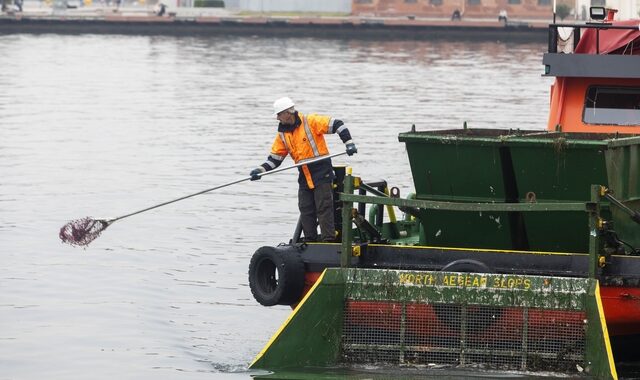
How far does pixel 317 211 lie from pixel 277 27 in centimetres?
7840

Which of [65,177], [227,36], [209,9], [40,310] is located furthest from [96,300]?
[209,9]

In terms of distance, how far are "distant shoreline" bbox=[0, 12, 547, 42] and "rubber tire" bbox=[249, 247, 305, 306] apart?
7666 centimetres

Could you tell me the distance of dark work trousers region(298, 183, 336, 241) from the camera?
13891 millimetres

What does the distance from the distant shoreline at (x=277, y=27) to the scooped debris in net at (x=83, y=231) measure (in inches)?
2925

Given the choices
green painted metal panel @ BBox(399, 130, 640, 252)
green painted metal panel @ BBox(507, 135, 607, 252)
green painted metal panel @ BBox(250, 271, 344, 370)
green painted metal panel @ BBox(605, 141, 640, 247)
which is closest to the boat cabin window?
green painted metal panel @ BBox(399, 130, 640, 252)

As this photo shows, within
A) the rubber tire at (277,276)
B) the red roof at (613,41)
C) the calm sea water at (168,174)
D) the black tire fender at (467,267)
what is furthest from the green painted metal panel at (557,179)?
the calm sea water at (168,174)

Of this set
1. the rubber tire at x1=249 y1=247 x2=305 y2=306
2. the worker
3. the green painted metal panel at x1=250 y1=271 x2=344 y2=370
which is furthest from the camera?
the worker

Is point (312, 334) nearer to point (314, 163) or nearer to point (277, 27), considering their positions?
point (314, 163)

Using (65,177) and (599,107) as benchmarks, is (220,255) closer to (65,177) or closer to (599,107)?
(599,107)

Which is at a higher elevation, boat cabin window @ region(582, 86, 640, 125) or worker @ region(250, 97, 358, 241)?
boat cabin window @ region(582, 86, 640, 125)

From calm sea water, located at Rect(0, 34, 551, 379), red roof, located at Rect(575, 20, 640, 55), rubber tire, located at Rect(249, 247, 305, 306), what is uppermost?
red roof, located at Rect(575, 20, 640, 55)

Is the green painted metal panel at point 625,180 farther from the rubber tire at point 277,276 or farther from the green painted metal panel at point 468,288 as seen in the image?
the rubber tire at point 277,276

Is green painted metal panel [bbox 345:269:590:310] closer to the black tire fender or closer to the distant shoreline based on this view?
the black tire fender

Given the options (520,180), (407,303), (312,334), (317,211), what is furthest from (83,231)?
(520,180)
